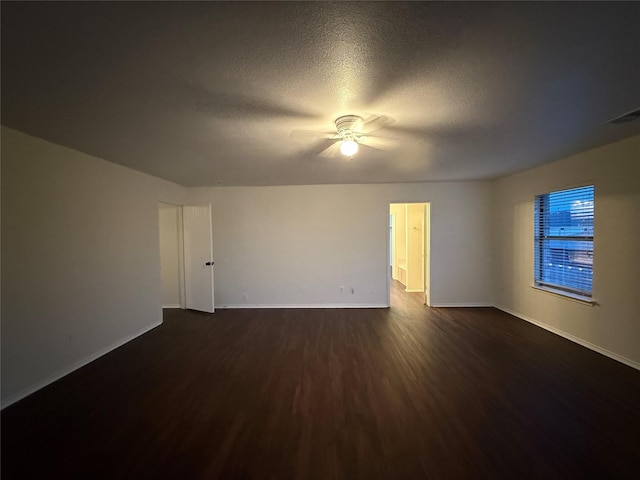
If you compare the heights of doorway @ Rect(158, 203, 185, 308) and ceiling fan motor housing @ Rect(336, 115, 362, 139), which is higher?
ceiling fan motor housing @ Rect(336, 115, 362, 139)

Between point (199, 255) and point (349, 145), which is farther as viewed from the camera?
point (199, 255)

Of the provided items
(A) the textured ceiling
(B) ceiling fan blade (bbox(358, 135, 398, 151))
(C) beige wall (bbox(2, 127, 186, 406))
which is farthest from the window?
(C) beige wall (bbox(2, 127, 186, 406))

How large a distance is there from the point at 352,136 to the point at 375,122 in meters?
0.22

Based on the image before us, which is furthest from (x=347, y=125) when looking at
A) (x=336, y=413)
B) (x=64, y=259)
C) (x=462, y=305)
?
(x=462, y=305)

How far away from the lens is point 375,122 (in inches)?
88.0

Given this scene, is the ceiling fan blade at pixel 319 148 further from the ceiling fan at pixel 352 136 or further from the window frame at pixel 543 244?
the window frame at pixel 543 244

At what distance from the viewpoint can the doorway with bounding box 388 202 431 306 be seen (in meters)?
5.37

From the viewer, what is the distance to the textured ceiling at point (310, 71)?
3.77ft

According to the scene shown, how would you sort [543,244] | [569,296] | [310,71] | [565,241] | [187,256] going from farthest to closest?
[187,256], [543,244], [565,241], [569,296], [310,71]

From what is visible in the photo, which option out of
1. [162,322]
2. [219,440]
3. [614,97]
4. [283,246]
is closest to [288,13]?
[614,97]

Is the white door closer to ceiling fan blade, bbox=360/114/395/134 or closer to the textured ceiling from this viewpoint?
the textured ceiling

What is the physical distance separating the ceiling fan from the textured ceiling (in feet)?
0.23

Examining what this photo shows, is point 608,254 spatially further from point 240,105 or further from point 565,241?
point 240,105

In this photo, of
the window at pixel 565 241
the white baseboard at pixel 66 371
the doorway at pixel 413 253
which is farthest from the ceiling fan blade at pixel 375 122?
the white baseboard at pixel 66 371
